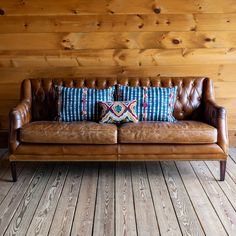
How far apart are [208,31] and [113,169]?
185 cm

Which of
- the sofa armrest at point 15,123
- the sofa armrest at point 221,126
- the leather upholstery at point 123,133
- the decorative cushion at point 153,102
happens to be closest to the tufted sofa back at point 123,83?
the leather upholstery at point 123,133

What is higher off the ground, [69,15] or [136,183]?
[69,15]

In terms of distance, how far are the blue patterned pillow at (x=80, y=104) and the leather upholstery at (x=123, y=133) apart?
0.21 meters

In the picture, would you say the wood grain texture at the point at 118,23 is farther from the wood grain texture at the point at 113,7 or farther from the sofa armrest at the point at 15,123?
the sofa armrest at the point at 15,123

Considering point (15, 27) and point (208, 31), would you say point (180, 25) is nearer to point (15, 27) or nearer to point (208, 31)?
point (208, 31)

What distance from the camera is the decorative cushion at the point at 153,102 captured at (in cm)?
312

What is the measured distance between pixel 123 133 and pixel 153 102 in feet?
1.85

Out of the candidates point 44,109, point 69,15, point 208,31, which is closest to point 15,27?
point 69,15

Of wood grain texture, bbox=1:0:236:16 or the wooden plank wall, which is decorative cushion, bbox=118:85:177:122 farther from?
wood grain texture, bbox=1:0:236:16

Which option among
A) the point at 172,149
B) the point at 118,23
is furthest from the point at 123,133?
the point at 118,23

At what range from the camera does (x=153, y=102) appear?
3125 millimetres

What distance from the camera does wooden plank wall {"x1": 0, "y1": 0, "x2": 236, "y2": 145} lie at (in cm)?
344

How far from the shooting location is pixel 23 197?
2.50m

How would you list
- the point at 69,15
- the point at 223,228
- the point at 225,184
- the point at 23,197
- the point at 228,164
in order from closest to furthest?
the point at 223,228 → the point at 23,197 → the point at 225,184 → the point at 228,164 → the point at 69,15
